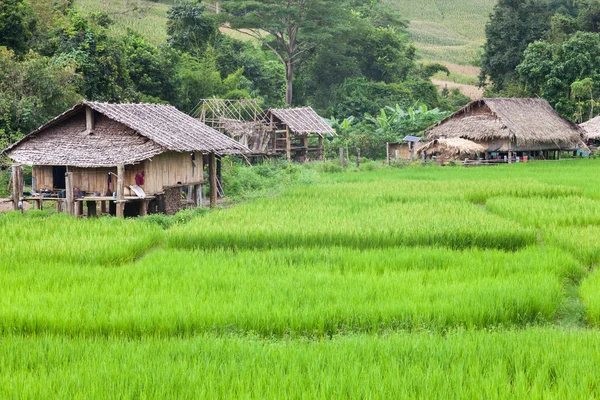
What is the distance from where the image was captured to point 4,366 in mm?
5484

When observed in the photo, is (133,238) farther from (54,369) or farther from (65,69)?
(65,69)

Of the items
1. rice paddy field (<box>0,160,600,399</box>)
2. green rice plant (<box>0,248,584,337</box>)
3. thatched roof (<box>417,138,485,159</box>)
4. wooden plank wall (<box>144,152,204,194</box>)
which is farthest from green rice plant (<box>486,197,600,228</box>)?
thatched roof (<box>417,138,485,159</box>)

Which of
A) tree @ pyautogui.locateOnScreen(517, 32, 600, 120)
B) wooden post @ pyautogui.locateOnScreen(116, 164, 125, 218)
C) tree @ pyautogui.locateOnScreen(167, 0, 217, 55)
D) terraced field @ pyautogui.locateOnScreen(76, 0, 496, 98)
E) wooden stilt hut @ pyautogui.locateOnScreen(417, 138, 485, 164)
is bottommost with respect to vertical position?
wooden post @ pyautogui.locateOnScreen(116, 164, 125, 218)

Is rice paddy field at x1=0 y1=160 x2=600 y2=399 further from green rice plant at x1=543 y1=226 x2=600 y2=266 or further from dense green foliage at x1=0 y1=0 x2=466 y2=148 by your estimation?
dense green foliage at x1=0 y1=0 x2=466 y2=148

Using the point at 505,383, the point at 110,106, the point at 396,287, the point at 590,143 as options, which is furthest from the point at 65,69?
the point at 590,143

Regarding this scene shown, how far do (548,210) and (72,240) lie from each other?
875 cm

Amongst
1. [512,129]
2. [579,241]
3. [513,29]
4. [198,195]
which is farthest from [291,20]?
[579,241]

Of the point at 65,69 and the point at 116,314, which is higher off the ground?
the point at 65,69

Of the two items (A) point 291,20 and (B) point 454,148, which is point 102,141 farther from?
(A) point 291,20

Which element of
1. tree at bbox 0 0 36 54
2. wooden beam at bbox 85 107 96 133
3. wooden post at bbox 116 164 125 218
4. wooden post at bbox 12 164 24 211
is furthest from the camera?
tree at bbox 0 0 36 54

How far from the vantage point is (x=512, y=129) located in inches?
1219

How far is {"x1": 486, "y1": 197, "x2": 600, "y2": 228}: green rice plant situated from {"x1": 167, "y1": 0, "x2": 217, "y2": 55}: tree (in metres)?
21.0

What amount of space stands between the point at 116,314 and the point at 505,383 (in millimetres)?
3697

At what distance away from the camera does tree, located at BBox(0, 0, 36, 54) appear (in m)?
24.1
